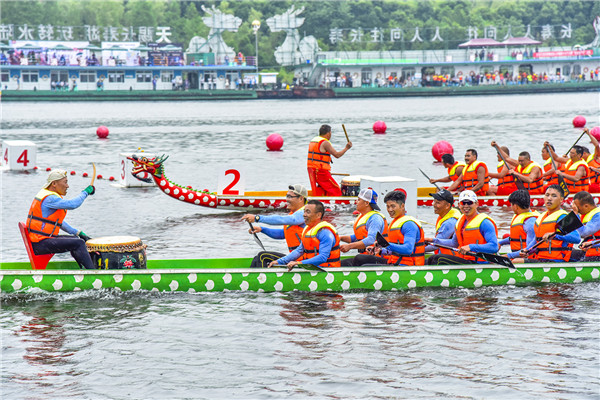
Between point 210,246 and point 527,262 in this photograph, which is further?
point 210,246

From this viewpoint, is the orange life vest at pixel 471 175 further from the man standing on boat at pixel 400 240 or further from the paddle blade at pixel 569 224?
the man standing on boat at pixel 400 240

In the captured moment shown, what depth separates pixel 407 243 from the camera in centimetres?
1263

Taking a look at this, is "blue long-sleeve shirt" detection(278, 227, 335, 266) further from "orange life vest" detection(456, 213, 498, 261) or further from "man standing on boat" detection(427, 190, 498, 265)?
"orange life vest" detection(456, 213, 498, 261)

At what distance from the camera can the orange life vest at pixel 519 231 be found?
1320 cm

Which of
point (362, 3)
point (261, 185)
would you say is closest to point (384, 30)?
point (362, 3)

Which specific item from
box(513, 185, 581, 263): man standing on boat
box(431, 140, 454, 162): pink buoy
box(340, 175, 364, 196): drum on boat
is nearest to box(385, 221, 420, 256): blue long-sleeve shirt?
box(513, 185, 581, 263): man standing on boat

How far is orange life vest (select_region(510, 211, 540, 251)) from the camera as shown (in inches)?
520

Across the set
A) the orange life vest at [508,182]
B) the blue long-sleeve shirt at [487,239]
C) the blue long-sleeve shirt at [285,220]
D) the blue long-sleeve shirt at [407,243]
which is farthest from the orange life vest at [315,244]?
the orange life vest at [508,182]

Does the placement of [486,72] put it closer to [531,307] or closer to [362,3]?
[362,3]

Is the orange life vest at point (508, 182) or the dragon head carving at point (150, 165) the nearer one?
the dragon head carving at point (150, 165)

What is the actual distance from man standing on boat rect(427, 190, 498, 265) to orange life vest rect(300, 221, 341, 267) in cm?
164

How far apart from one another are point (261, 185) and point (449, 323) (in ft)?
55.7

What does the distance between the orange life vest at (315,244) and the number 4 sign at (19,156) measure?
22.0 meters

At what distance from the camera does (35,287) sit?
12.4 m
